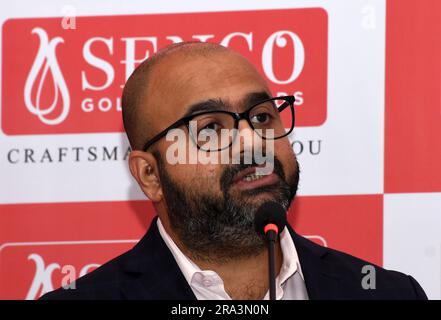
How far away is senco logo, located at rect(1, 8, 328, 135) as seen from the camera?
2414mm

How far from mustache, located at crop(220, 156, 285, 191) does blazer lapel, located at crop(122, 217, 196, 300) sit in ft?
0.85

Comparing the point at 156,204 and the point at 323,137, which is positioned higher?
the point at 323,137

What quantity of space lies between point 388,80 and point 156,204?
2.37ft

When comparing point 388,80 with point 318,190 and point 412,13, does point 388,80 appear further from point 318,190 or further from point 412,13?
point 318,190

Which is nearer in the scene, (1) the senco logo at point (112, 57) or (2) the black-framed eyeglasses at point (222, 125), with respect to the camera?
(2) the black-framed eyeglasses at point (222, 125)

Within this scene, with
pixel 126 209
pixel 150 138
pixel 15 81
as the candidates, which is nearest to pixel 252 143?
pixel 150 138

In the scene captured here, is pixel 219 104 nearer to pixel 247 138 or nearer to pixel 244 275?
pixel 247 138

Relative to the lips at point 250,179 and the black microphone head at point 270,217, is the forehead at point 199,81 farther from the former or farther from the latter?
the black microphone head at point 270,217

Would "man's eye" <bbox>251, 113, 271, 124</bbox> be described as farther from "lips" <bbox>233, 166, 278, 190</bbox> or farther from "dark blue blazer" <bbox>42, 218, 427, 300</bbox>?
"dark blue blazer" <bbox>42, 218, 427, 300</bbox>

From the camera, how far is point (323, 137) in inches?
94.8

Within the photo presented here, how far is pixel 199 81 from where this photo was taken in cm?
204

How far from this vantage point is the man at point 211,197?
198 cm

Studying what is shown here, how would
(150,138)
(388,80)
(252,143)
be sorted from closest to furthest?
(252,143) < (150,138) < (388,80)

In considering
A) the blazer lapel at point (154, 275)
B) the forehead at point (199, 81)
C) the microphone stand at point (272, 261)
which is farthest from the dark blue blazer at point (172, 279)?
the microphone stand at point (272, 261)
